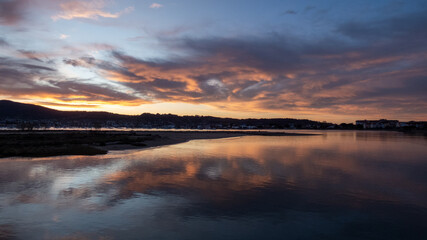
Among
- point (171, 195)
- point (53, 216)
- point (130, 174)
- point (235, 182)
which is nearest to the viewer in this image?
point (53, 216)

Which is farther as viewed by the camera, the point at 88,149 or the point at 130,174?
the point at 88,149

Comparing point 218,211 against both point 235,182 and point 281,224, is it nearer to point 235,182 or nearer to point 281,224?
point 281,224

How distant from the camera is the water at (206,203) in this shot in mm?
11242

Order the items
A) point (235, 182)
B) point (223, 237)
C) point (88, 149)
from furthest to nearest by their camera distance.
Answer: point (88, 149) → point (235, 182) → point (223, 237)

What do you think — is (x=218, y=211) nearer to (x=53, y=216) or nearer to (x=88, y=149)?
(x=53, y=216)

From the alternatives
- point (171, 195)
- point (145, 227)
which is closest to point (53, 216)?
point (145, 227)

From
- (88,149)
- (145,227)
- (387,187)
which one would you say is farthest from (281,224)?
(88,149)

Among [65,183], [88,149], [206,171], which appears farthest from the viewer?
[88,149]

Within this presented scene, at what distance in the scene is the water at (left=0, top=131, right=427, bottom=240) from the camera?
1124 centimetres

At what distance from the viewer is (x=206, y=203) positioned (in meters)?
15.0

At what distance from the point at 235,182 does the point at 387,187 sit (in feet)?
37.0

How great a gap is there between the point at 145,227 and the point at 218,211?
388cm

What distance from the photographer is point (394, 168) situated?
2839 centimetres

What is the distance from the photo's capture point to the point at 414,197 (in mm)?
17062
